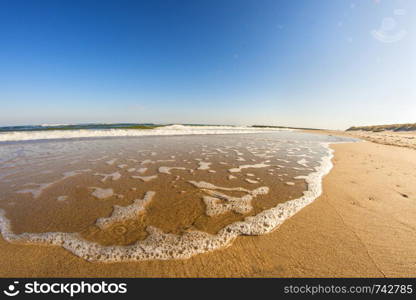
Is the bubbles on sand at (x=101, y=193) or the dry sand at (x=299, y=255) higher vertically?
the bubbles on sand at (x=101, y=193)

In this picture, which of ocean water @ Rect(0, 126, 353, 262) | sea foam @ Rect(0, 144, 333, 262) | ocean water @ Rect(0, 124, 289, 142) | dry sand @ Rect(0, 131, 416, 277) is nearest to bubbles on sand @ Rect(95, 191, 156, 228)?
ocean water @ Rect(0, 126, 353, 262)

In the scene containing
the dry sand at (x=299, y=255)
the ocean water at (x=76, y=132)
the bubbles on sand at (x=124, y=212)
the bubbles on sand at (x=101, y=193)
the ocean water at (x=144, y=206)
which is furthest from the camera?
the ocean water at (x=76, y=132)

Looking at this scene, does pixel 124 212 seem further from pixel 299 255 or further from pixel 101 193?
pixel 299 255

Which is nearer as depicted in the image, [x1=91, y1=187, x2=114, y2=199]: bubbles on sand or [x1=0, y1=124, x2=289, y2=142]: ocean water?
[x1=91, y1=187, x2=114, y2=199]: bubbles on sand

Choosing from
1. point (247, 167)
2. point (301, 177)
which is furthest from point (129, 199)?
point (301, 177)

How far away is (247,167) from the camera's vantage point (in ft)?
20.0

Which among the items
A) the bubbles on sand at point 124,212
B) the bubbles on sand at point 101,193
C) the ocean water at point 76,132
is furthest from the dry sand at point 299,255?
the ocean water at point 76,132

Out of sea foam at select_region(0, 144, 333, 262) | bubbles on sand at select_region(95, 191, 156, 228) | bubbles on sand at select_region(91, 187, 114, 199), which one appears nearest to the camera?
sea foam at select_region(0, 144, 333, 262)

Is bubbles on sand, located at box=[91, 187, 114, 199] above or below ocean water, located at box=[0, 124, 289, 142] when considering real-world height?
below

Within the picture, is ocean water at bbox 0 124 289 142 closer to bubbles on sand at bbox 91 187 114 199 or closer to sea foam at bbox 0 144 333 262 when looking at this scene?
bubbles on sand at bbox 91 187 114 199

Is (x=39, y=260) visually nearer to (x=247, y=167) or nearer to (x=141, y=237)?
(x=141, y=237)

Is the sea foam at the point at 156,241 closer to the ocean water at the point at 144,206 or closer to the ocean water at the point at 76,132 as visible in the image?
the ocean water at the point at 144,206

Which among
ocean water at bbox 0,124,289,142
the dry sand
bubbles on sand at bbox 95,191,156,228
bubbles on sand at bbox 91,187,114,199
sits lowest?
the dry sand

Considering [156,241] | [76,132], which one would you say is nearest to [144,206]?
[156,241]
